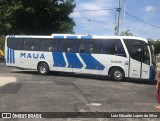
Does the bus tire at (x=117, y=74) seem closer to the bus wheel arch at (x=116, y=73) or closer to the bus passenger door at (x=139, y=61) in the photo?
the bus wheel arch at (x=116, y=73)

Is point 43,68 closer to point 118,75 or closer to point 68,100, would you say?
point 118,75

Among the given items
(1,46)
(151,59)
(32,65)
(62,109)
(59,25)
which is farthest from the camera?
(1,46)

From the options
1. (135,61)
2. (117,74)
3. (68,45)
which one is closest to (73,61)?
(68,45)

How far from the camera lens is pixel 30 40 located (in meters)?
28.6

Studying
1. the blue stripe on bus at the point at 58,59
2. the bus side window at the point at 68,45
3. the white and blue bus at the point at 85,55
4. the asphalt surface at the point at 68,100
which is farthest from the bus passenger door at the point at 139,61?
the asphalt surface at the point at 68,100

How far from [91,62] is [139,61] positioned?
3192mm

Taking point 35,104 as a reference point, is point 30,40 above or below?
above

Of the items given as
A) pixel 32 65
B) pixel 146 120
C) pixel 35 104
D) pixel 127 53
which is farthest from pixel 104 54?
pixel 146 120

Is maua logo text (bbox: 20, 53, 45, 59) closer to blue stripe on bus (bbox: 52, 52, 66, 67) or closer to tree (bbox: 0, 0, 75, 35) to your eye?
blue stripe on bus (bbox: 52, 52, 66, 67)

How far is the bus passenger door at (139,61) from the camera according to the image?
2434 cm

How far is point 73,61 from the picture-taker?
26.9 m

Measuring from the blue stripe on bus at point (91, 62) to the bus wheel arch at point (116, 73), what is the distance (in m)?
0.62

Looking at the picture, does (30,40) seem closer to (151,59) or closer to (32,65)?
(32,65)

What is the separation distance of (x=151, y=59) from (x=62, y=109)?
12.3 m
